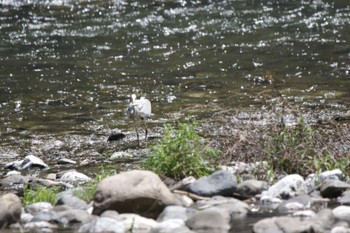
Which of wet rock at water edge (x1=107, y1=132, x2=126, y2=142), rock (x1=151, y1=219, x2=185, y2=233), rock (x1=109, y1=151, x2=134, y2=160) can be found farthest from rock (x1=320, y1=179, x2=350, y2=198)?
wet rock at water edge (x1=107, y1=132, x2=126, y2=142)

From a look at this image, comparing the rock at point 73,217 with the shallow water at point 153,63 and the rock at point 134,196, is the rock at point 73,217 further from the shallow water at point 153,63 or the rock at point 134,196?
the shallow water at point 153,63

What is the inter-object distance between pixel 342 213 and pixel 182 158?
1.83 m

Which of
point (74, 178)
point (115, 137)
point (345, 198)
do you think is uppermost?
point (345, 198)

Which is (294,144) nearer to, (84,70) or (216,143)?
(216,143)

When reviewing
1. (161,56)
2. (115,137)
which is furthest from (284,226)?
(161,56)

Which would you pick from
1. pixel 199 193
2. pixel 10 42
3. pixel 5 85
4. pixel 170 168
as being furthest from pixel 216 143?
pixel 10 42

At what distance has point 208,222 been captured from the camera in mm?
6629

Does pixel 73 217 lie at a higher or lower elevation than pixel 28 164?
higher

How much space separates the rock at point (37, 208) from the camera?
7363 mm

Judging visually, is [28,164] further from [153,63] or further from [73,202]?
[153,63]

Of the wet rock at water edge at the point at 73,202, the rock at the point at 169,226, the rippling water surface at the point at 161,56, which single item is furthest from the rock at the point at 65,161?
the rock at the point at 169,226

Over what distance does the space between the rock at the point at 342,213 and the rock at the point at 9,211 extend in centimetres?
241

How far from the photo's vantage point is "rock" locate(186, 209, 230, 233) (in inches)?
259

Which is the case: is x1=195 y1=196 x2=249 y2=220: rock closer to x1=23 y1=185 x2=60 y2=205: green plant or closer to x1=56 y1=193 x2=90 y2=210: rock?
x1=56 y1=193 x2=90 y2=210: rock
